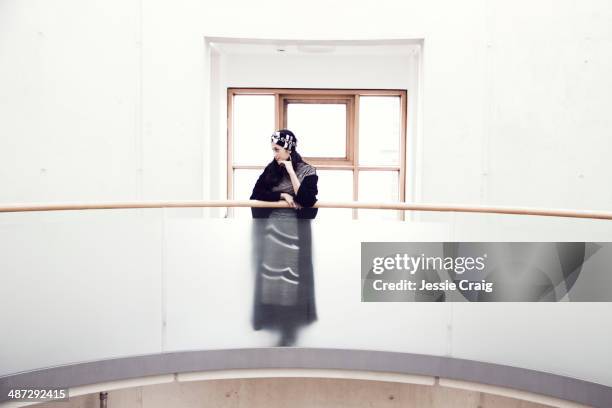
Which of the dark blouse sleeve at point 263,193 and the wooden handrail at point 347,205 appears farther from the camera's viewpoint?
the dark blouse sleeve at point 263,193

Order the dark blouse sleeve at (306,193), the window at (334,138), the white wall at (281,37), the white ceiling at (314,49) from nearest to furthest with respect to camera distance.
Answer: the dark blouse sleeve at (306,193) → the white wall at (281,37) → the white ceiling at (314,49) → the window at (334,138)

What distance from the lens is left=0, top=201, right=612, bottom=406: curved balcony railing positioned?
9.80 feet

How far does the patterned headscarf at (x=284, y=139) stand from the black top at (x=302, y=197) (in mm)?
253

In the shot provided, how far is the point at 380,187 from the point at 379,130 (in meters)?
0.72

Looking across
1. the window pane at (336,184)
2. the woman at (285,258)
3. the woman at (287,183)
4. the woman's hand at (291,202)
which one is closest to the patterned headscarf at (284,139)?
the woman at (287,183)

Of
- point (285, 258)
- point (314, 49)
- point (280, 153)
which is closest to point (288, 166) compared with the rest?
point (280, 153)

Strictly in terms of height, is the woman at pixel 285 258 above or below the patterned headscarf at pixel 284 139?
below

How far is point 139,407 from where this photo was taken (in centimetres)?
427

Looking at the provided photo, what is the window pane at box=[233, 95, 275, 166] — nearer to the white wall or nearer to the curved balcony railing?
the white wall

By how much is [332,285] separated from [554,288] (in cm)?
126

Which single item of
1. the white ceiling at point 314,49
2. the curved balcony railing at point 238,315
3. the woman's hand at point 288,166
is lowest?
the curved balcony railing at point 238,315

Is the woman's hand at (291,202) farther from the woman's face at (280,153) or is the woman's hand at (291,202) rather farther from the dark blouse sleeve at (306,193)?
the woman's face at (280,153)

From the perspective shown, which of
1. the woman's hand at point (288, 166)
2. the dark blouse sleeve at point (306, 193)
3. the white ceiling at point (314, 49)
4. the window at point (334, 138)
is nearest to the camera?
the dark blouse sleeve at point (306, 193)

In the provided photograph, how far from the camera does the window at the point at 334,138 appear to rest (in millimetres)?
6613
